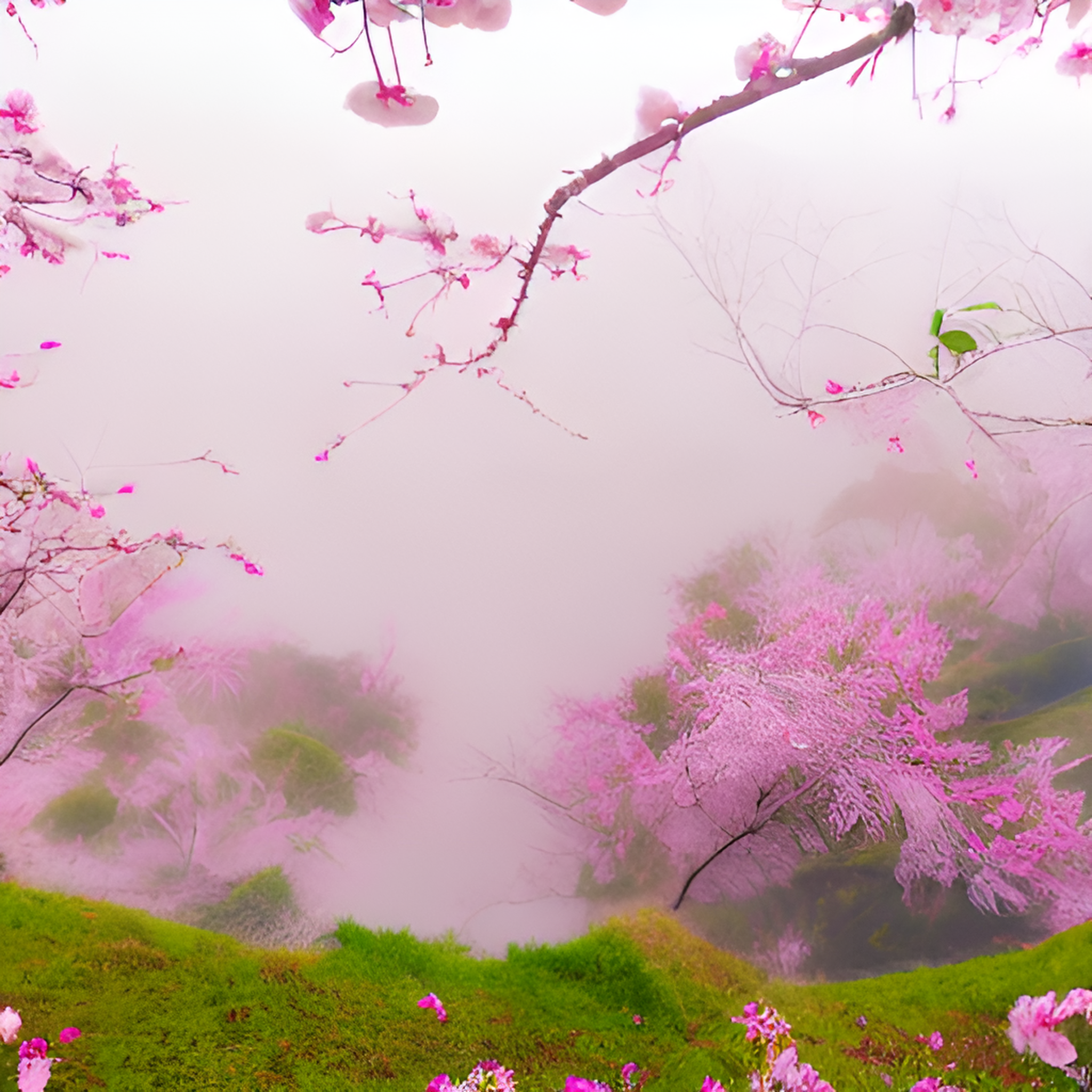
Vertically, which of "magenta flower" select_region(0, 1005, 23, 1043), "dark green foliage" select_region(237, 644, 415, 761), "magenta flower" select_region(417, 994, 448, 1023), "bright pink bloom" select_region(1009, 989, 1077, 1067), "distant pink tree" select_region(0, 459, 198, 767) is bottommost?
"bright pink bloom" select_region(1009, 989, 1077, 1067)

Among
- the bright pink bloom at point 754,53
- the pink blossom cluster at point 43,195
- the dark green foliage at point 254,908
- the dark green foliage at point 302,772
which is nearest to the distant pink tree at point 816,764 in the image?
the dark green foliage at point 302,772

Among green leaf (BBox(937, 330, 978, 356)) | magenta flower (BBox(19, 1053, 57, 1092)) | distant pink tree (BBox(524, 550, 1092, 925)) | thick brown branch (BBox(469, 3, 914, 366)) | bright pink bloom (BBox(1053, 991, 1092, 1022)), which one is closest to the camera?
thick brown branch (BBox(469, 3, 914, 366))

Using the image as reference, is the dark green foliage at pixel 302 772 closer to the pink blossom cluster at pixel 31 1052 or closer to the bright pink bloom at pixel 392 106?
the pink blossom cluster at pixel 31 1052

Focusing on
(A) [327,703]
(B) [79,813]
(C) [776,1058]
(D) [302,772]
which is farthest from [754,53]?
(B) [79,813]

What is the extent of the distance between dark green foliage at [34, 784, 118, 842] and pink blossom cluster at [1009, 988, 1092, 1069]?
1.44 meters

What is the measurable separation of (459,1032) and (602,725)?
50 centimetres

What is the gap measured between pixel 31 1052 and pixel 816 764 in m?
1.20

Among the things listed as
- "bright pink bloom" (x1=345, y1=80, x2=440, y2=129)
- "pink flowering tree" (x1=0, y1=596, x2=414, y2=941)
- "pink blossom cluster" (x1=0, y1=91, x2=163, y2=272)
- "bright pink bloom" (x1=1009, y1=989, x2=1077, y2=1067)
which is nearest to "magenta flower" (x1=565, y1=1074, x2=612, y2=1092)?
"pink flowering tree" (x1=0, y1=596, x2=414, y2=941)

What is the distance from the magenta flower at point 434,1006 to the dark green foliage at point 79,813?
1.94 ft

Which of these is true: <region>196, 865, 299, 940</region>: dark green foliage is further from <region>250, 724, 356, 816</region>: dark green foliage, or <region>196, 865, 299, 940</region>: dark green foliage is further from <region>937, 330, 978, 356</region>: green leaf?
<region>937, 330, 978, 356</region>: green leaf

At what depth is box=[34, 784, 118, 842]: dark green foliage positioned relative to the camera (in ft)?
4.11

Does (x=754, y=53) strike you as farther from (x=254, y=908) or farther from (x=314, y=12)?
(x=254, y=908)

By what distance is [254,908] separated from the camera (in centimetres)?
125

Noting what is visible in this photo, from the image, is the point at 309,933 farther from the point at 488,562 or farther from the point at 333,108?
the point at 333,108
